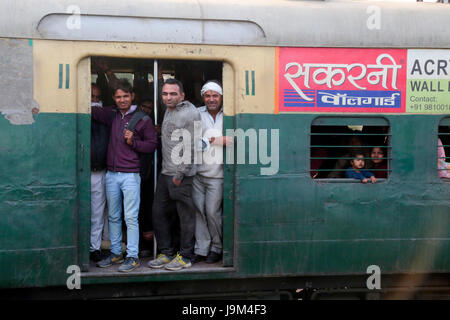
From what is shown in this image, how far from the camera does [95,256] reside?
4238mm

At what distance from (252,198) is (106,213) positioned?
1429mm

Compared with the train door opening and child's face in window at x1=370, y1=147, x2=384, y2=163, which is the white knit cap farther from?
child's face in window at x1=370, y1=147, x2=384, y2=163

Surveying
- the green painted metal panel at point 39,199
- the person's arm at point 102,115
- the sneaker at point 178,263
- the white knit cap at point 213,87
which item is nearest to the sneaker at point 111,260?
the green painted metal panel at point 39,199

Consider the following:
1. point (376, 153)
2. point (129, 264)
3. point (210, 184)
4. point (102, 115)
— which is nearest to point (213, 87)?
point (210, 184)

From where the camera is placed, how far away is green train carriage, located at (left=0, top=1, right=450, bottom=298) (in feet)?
12.3

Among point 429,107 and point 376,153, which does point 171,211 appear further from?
point 429,107

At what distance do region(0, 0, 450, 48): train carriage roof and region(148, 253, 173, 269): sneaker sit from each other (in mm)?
1894

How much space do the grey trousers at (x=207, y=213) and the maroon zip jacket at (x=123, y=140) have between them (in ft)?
1.84

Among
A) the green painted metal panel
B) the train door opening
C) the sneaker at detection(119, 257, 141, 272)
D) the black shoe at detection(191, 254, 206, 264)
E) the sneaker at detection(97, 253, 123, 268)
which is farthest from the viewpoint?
the train door opening

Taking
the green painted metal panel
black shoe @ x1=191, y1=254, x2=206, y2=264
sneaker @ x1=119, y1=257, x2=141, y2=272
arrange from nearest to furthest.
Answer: the green painted metal panel → sneaker @ x1=119, y1=257, x2=141, y2=272 → black shoe @ x1=191, y1=254, x2=206, y2=264

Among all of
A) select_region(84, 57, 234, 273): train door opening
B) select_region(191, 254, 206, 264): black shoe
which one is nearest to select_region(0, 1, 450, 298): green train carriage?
select_region(191, 254, 206, 264): black shoe

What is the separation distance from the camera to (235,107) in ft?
13.3
